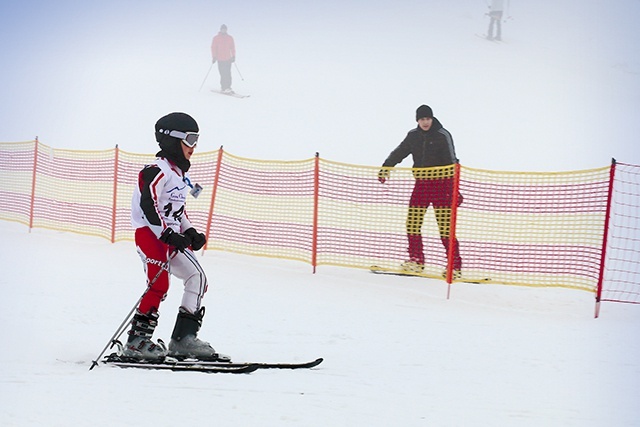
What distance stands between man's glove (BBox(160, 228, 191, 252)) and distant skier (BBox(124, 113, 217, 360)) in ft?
0.15

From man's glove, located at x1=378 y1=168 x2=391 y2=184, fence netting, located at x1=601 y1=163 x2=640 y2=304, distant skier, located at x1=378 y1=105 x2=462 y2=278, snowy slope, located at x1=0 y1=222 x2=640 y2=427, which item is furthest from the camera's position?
man's glove, located at x1=378 y1=168 x2=391 y2=184

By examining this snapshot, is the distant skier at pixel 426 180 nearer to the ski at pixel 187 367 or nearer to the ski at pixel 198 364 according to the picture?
the ski at pixel 198 364

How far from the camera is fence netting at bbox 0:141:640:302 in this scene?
815cm

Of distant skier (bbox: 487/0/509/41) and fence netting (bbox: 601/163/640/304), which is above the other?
distant skier (bbox: 487/0/509/41)

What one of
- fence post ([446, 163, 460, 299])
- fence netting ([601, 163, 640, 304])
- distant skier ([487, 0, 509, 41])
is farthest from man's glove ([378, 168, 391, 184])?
distant skier ([487, 0, 509, 41])

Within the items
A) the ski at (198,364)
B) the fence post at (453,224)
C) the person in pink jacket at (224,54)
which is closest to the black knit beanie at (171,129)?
the ski at (198,364)

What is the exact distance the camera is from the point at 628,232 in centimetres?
1173

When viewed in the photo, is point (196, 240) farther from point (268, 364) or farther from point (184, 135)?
point (268, 364)

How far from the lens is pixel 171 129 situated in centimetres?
487

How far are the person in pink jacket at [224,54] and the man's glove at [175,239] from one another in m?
17.3

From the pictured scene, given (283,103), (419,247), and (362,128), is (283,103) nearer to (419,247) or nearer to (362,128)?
(362,128)

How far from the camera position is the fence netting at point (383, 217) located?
815 cm

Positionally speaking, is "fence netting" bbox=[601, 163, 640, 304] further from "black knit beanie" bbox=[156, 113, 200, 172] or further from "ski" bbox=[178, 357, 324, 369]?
"black knit beanie" bbox=[156, 113, 200, 172]

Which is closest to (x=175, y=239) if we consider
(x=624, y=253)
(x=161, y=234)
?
(x=161, y=234)
